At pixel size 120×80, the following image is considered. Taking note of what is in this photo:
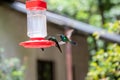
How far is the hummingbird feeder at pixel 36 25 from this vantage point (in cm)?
258

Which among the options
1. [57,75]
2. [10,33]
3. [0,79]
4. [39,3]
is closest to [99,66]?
[0,79]

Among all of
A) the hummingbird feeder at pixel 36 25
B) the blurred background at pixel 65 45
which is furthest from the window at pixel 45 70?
the hummingbird feeder at pixel 36 25

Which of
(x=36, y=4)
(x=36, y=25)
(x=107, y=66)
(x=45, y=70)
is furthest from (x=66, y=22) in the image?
(x=36, y=4)

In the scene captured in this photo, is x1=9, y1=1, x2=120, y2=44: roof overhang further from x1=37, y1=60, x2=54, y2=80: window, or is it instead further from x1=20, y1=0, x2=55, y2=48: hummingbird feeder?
x1=20, y1=0, x2=55, y2=48: hummingbird feeder

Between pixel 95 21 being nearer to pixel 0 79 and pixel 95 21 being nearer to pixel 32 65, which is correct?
A: pixel 32 65

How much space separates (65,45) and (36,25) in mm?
4295

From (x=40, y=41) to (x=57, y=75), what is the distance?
5725 millimetres

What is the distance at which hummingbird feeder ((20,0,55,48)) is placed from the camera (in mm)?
2580

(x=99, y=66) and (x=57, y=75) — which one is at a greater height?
(x=99, y=66)

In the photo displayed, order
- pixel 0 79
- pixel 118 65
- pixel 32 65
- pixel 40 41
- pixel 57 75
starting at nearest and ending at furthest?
pixel 40 41 → pixel 118 65 → pixel 0 79 → pixel 32 65 → pixel 57 75

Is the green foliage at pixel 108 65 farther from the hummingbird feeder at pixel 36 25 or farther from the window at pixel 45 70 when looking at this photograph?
the window at pixel 45 70

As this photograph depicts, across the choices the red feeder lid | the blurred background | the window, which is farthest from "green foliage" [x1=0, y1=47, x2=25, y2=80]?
the red feeder lid

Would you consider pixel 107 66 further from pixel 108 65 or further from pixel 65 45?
pixel 65 45

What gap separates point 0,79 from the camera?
5.02 metres
